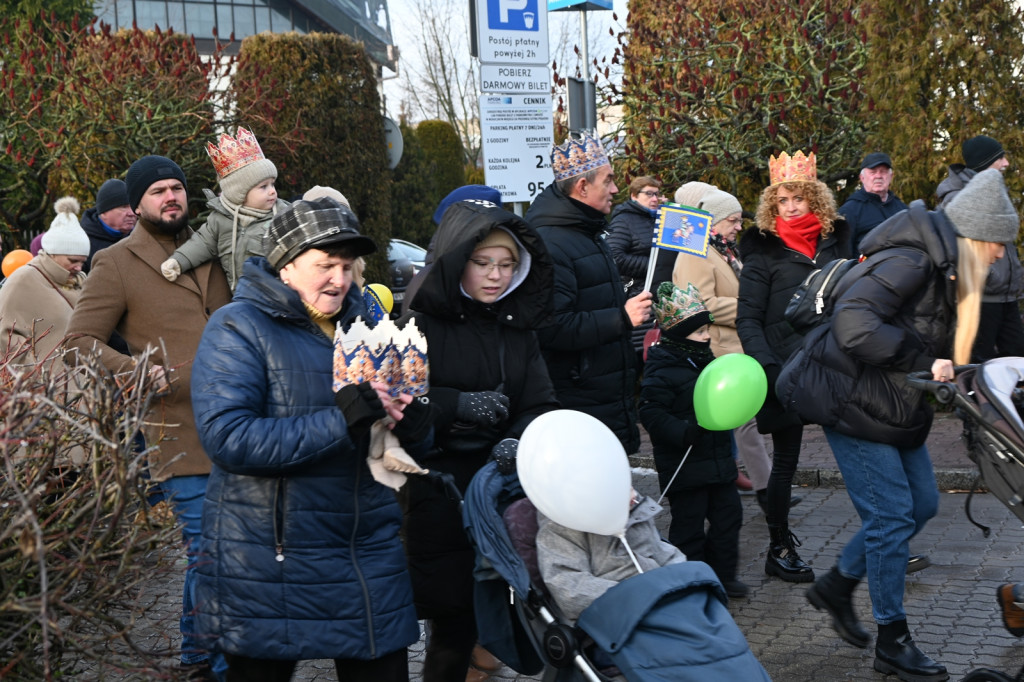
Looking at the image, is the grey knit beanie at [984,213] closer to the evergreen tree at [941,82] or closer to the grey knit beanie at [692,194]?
the grey knit beanie at [692,194]

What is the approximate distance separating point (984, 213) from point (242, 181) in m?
3.21

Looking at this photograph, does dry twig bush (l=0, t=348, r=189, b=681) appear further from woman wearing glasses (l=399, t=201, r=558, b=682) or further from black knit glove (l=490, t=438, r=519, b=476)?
woman wearing glasses (l=399, t=201, r=558, b=682)

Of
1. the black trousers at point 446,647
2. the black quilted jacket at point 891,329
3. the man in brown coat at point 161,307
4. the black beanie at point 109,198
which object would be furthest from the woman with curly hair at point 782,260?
the black beanie at point 109,198

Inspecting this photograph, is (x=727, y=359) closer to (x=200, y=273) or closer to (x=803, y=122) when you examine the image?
(x=200, y=273)

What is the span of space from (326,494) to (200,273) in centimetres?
204

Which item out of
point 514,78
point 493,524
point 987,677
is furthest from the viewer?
point 514,78

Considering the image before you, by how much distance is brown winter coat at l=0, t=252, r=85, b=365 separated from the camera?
5832 millimetres

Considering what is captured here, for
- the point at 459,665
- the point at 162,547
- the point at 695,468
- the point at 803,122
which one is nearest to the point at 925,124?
the point at 803,122

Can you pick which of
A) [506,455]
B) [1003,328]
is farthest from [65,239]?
[1003,328]

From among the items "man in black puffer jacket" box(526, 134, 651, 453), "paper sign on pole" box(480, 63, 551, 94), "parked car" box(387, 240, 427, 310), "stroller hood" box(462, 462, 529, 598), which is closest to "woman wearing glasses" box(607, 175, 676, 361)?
"paper sign on pole" box(480, 63, 551, 94)

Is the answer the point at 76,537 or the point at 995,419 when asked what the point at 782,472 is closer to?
the point at 995,419

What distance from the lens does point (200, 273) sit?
5.20 meters

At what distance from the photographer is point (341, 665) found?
3.63 meters

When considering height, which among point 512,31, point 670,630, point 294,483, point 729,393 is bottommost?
point 670,630
